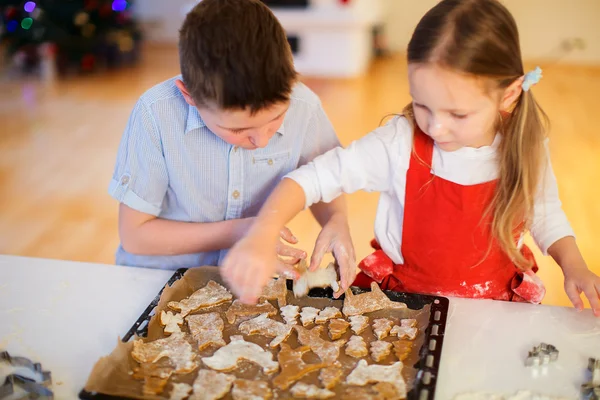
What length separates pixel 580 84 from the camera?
15.3 ft

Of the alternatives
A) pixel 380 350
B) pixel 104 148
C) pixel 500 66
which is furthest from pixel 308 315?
pixel 104 148

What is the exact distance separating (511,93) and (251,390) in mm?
609

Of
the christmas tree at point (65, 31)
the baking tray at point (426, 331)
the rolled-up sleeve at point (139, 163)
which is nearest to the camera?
the baking tray at point (426, 331)

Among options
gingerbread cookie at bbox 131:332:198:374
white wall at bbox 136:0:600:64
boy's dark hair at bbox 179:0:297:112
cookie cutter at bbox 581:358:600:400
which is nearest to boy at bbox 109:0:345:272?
boy's dark hair at bbox 179:0:297:112

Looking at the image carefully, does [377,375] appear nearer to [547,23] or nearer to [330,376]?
[330,376]

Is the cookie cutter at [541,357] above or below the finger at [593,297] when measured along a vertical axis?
below

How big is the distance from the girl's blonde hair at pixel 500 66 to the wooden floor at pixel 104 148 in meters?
1.07

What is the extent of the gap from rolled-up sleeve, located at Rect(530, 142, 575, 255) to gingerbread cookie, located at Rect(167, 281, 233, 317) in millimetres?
554

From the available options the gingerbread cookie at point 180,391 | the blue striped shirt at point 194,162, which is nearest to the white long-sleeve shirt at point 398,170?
the blue striped shirt at point 194,162

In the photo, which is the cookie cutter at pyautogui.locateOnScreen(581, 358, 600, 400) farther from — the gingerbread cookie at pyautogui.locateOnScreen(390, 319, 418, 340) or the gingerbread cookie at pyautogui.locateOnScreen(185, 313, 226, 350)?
the gingerbread cookie at pyautogui.locateOnScreen(185, 313, 226, 350)

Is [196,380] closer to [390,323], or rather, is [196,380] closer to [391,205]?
[390,323]

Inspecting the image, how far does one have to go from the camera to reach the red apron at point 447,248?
113 cm

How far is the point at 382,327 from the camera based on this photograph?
886mm

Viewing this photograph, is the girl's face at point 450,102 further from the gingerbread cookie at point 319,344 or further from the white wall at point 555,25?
the white wall at point 555,25
